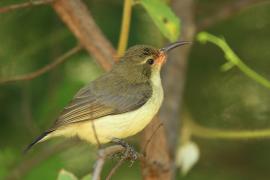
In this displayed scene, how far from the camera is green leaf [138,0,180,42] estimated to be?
4.27 meters

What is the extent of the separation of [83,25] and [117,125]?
65cm

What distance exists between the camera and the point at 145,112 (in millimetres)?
4680

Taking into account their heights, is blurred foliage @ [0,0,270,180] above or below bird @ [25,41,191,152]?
below

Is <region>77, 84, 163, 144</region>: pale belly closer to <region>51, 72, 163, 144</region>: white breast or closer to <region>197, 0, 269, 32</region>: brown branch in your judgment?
<region>51, 72, 163, 144</region>: white breast

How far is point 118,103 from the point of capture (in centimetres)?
482

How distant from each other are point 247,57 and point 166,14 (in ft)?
6.54

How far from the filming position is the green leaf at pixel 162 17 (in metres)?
4.27

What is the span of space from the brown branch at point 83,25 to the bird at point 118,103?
0.21 metres

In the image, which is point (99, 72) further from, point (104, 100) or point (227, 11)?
point (104, 100)

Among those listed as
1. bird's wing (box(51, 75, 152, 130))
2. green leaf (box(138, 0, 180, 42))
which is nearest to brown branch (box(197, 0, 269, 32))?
bird's wing (box(51, 75, 152, 130))

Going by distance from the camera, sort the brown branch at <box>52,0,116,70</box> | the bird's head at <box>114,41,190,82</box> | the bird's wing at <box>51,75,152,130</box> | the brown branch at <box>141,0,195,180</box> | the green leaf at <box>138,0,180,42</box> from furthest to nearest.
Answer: the brown branch at <box>141,0,195,180</box> < the bird's head at <box>114,41,190,82</box> < the brown branch at <box>52,0,116,70</box> < the bird's wing at <box>51,75,152,130</box> < the green leaf at <box>138,0,180,42</box>

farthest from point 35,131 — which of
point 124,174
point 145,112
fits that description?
point 145,112

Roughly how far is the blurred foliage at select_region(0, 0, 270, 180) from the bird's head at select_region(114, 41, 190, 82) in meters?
0.89

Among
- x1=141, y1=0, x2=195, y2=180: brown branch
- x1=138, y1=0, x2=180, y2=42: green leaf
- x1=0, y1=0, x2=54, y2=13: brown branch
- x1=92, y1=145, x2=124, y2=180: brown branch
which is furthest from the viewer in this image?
x1=141, y1=0, x2=195, y2=180: brown branch
